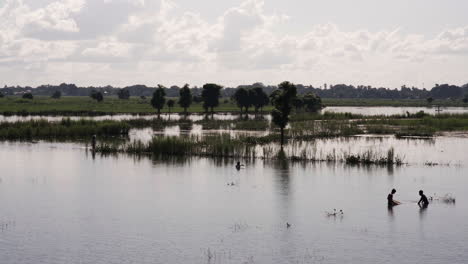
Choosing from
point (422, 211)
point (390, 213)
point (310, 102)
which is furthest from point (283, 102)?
point (310, 102)

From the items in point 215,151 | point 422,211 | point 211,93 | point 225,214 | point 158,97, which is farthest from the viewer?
point 211,93

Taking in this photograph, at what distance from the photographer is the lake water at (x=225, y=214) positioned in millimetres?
24469

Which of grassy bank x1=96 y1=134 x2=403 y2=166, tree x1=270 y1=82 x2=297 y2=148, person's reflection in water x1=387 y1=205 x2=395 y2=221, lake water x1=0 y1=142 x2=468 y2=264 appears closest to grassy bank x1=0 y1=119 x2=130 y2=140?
grassy bank x1=96 y1=134 x2=403 y2=166

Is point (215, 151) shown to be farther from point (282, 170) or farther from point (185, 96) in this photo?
point (185, 96)

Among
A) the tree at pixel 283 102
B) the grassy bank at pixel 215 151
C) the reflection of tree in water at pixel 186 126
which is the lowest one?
the grassy bank at pixel 215 151

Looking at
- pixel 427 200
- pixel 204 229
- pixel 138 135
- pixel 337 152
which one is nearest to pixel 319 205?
pixel 427 200

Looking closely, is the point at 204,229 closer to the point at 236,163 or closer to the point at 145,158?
the point at 236,163

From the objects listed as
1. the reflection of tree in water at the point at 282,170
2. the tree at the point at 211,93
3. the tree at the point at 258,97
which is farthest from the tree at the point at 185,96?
the reflection of tree in water at the point at 282,170

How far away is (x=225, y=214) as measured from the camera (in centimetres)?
3156

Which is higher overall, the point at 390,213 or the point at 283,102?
the point at 283,102

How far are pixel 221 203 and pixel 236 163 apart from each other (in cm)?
1566

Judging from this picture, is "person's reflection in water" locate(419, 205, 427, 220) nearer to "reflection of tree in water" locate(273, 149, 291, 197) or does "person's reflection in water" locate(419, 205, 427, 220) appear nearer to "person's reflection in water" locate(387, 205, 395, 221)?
"person's reflection in water" locate(387, 205, 395, 221)

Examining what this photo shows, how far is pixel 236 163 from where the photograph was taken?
50000 mm

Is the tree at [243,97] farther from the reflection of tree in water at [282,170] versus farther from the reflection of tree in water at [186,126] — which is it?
the reflection of tree in water at [282,170]
